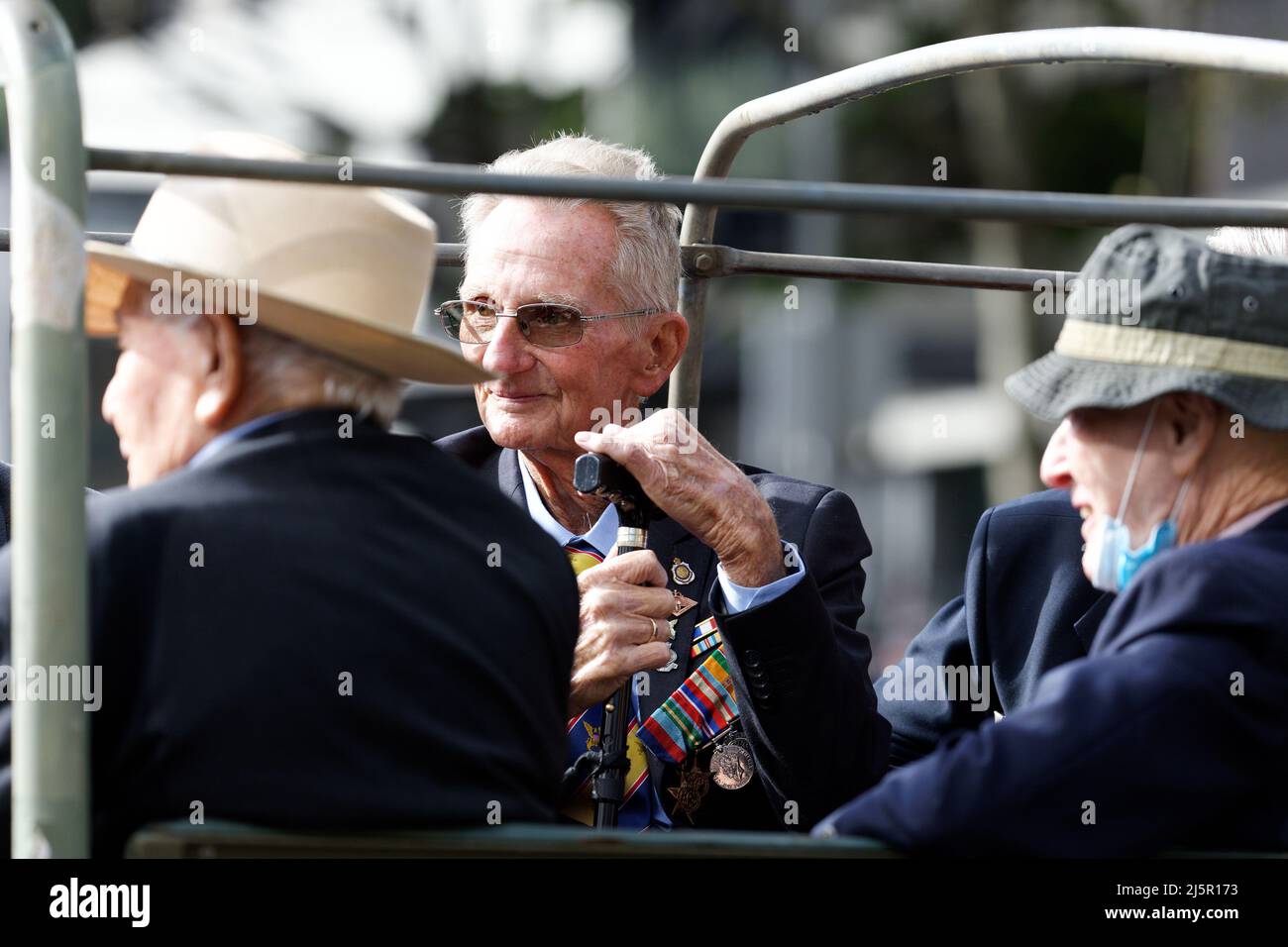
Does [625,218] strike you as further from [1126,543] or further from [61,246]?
[61,246]

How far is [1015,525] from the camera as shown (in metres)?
3.41

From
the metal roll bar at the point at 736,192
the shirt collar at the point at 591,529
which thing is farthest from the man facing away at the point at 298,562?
the shirt collar at the point at 591,529

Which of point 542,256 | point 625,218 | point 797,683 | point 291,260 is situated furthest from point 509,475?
point 291,260

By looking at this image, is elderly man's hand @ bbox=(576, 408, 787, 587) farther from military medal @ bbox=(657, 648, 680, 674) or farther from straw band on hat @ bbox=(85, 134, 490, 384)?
straw band on hat @ bbox=(85, 134, 490, 384)

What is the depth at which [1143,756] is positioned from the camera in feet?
6.24

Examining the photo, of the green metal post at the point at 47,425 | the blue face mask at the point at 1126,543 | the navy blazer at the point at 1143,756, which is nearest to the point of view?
the green metal post at the point at 47,425

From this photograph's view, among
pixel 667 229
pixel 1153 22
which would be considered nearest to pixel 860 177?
pixel 1153 22

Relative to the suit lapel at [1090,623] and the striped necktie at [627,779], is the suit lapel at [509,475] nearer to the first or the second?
the striped necktie at [627,779]

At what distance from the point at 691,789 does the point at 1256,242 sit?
1.34 m

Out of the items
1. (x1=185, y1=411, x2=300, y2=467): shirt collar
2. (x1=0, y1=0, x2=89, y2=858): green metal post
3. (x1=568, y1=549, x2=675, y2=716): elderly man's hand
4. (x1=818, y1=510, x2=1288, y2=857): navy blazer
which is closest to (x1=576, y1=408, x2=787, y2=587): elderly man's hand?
(x1=568, y1=549, x2=675, y2=716): elderly man's hand

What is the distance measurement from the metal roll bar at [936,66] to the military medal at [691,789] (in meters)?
0.80

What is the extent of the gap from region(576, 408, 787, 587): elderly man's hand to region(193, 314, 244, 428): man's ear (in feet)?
2.99

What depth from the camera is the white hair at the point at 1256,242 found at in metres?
2.90
